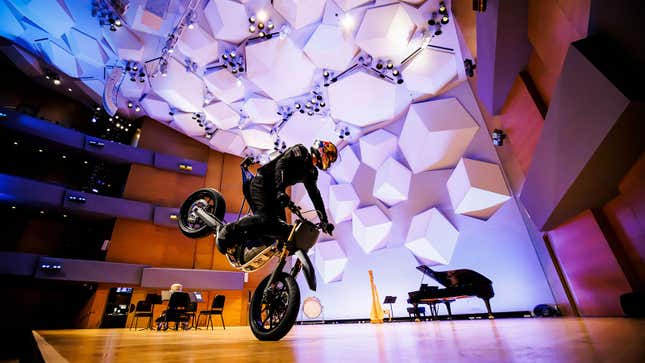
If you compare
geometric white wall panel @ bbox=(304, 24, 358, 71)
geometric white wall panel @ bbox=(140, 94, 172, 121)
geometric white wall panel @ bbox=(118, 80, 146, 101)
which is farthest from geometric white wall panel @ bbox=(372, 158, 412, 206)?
geometric white wall panel @ bbox=(118, 80, 146, 101)

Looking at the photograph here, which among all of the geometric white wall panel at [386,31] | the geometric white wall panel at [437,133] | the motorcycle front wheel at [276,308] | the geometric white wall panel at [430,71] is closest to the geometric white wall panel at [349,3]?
the geometric white wall panel at [386,31]

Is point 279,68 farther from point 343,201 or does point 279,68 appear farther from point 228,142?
A: point 228,142

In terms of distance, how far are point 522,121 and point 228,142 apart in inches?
464

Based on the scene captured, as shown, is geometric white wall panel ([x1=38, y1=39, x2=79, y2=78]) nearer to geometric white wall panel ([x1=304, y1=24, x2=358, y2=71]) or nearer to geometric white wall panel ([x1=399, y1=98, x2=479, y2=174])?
geometric white wall panel ([x1=304, y1=24, x2=358, y2=71])

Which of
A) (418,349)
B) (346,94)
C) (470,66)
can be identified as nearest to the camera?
(418,349)

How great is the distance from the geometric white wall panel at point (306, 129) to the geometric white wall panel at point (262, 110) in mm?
571

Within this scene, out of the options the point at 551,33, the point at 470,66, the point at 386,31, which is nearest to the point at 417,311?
the point at 470,66

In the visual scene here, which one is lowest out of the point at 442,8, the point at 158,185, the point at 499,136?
the point at 499,136

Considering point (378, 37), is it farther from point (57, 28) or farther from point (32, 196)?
point (32, 196)

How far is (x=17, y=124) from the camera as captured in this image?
989 centimetres

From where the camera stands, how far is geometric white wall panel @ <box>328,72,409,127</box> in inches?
367

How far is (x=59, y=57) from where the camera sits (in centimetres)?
1005

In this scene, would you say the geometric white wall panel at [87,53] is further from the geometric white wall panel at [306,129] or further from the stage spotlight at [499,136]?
the stage spotlight at [499,136]

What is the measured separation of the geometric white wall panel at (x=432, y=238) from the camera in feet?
27.0
